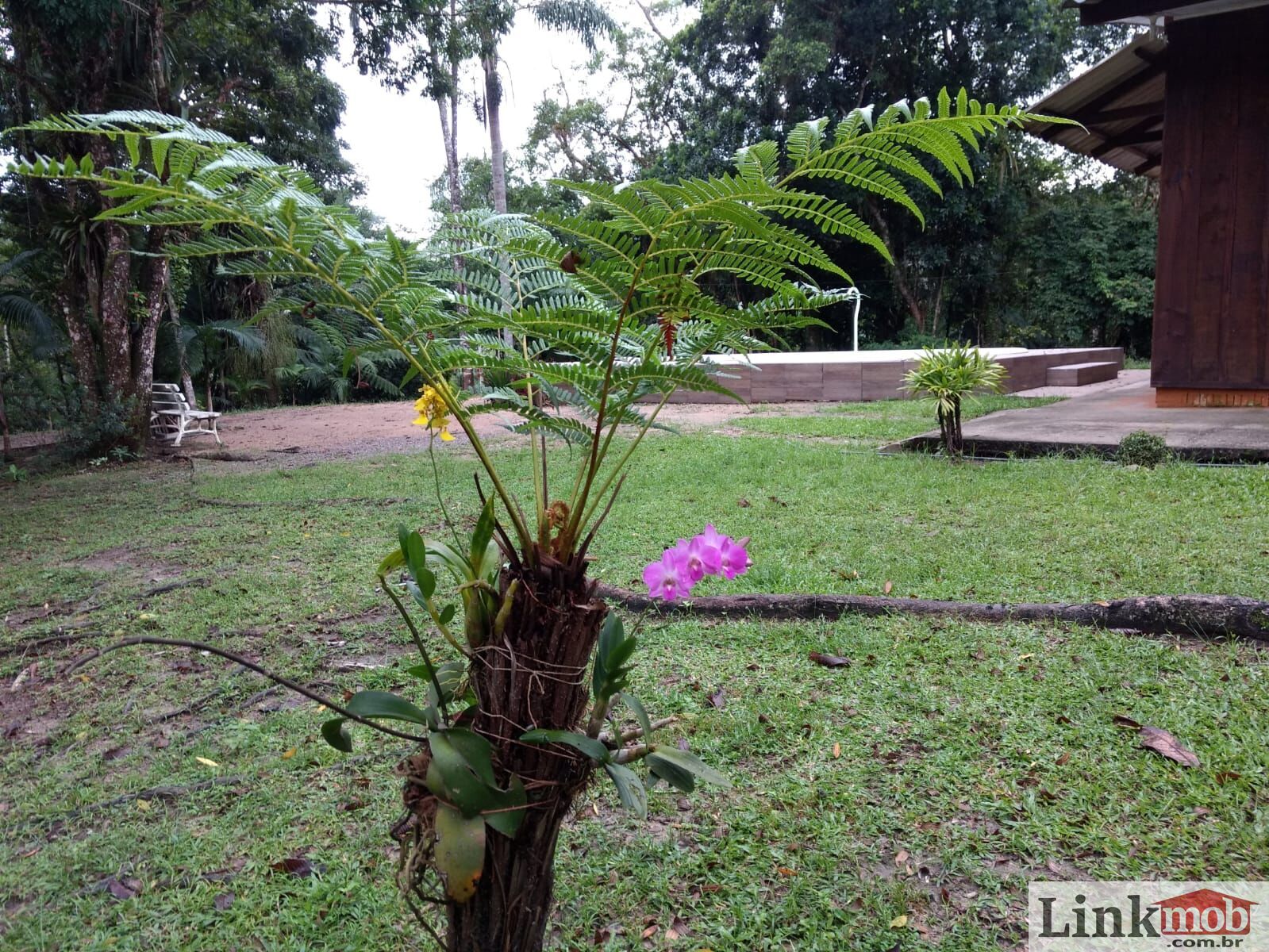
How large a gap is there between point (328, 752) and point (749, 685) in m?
1.11

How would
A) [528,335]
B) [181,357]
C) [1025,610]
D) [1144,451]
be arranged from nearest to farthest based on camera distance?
[528,335] → [1025,610] → [1144,451] → [181,357]

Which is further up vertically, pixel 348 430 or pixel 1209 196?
pixel 1209 196

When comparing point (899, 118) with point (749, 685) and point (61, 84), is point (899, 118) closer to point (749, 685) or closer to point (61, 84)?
point (749, 685)

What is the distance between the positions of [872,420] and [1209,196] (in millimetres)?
3148

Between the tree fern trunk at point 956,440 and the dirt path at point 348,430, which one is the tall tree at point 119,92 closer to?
the dirt path at point 348,430

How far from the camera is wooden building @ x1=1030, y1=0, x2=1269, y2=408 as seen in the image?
6.09 m

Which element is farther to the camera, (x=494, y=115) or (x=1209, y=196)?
(x=494, y=115)

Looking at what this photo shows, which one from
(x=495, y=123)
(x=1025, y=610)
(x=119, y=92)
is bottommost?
(x=1025, y=610)

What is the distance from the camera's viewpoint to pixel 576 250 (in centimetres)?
100

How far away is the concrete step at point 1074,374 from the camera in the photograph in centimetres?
1127

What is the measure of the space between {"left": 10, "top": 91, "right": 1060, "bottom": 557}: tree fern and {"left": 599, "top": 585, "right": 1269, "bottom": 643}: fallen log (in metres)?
1.71

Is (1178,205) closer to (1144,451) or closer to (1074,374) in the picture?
(1144,451)

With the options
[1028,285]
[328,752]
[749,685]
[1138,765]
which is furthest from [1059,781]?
[1028,285]

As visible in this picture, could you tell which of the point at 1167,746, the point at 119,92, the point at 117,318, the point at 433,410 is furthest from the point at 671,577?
the point at 117,318
